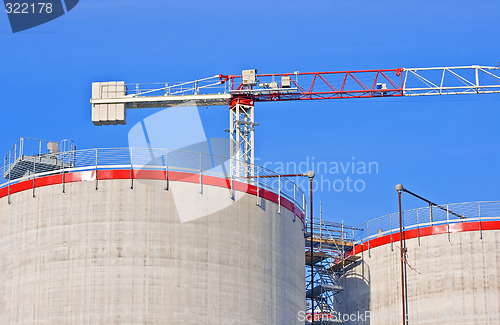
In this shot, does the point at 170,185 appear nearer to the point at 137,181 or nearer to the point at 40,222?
the point at 137,181

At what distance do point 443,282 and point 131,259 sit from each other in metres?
23.0

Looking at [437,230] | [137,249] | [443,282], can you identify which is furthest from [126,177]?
[443,282]

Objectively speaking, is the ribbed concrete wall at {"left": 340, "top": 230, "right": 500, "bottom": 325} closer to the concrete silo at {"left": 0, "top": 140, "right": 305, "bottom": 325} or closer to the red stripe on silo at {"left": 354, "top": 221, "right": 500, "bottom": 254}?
the red stripe on silo at {"left": 354, "top": 221, "right": 500, "bottom": 254}

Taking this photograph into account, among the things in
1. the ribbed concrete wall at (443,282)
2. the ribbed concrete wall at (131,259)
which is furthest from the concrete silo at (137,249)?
the ribbed concrete wall at (443,282)

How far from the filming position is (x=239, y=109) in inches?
3716

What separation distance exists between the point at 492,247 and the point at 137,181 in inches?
958

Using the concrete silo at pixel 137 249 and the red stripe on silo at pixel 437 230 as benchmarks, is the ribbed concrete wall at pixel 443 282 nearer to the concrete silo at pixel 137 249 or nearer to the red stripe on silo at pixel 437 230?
the red stripe on silo at pixel 437 230

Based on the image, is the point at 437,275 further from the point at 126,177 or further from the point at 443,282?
the point at 126,177

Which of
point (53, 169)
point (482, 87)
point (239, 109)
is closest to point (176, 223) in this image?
point (53, 169)

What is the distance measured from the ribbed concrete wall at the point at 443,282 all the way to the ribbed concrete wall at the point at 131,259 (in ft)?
45.4

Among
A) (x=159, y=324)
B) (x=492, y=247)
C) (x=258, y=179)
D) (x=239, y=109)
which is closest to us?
(x=159, y=324)

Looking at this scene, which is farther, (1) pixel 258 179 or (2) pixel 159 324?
(1) pixel 258 179

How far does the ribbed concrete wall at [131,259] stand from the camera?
48.5m

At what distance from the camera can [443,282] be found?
6191 cm
